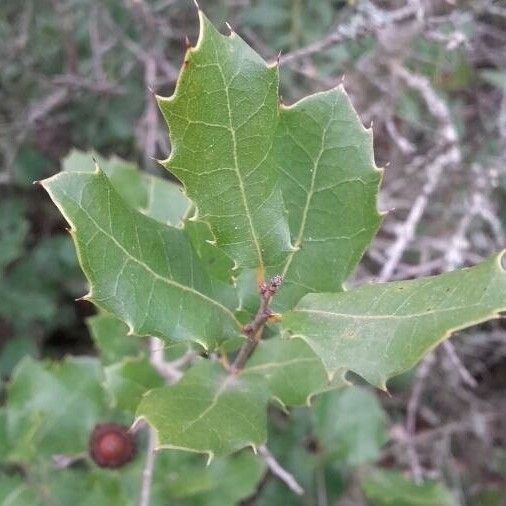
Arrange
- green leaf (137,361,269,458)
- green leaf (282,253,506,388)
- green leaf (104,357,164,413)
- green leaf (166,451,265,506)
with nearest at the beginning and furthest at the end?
green leaf (282,253,506,388) < green leaf (137,361,269,458) < green leaf (104,357,164,413) < green leaf (166,451,265,506)

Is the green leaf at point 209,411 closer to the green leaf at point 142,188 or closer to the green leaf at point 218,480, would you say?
the green leaf at point 142,188

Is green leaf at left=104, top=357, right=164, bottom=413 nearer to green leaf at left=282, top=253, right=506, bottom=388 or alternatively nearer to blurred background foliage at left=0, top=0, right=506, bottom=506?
blurred background foliage at left=0, top=0, right=506, bottom=506

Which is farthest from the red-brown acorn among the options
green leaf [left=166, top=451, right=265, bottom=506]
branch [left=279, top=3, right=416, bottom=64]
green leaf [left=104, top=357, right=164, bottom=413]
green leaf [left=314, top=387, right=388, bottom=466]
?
Result: branch [left=279, top=3, right=416, bottom=64]

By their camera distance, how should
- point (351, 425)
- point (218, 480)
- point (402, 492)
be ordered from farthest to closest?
point (351, 425)
point (402, 492)
point (218, 480)

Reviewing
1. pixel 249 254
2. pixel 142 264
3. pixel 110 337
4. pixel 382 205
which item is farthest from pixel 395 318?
pixel 382 205

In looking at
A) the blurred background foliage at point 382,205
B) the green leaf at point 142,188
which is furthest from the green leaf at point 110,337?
the green leaf at point 142,188

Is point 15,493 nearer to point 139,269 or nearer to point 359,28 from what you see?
point 139,269
